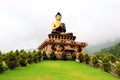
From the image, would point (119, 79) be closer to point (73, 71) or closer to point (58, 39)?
point (73, 71)

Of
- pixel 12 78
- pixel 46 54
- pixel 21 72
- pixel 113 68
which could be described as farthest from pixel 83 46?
pixel 12 78

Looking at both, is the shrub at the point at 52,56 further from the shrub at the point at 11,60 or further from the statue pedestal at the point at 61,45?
the shrub at the point at 11,60

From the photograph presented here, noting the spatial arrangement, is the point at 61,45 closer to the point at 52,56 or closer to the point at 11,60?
the point at 52,56

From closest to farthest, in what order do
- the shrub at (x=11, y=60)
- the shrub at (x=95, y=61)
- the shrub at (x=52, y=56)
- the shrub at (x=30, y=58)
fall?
the shrub at (x=11, y=60)
the shrub at (x=30, y=58)
the shrub at (x=95, y=61)
the shrub at (x=52, y=56)

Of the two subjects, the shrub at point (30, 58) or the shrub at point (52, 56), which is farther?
the shrub at point (52, 56)

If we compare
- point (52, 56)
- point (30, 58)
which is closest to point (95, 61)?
point (52, 56)

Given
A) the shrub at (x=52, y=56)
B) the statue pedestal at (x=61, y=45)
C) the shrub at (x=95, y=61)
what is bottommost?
the shrub at (x=95, y=61)

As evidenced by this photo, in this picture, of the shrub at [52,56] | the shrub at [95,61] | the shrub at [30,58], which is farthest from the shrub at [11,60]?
the shrub at [95,61]

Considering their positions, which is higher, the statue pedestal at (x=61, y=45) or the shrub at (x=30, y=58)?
the statue pedestal at (x=61, y=45)

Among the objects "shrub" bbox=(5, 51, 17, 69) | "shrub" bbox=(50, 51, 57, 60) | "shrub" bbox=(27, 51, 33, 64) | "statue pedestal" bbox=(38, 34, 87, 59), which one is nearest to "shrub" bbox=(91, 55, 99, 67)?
"statue pedestal" bbox=(38, 34, 87, 59)

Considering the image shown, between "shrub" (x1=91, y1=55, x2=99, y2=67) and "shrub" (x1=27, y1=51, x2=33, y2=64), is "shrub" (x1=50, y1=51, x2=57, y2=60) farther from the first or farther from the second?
"shrub" (x1=91, y1=55, x2=99, y2=67)

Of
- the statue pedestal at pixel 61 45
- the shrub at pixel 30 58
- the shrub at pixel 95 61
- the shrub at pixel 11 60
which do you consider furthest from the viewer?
the statue pedestal at pixel 61 45

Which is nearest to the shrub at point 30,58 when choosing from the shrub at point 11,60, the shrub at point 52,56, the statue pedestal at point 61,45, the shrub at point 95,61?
the shrub at point 52,56

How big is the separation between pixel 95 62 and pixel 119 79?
893 cm
